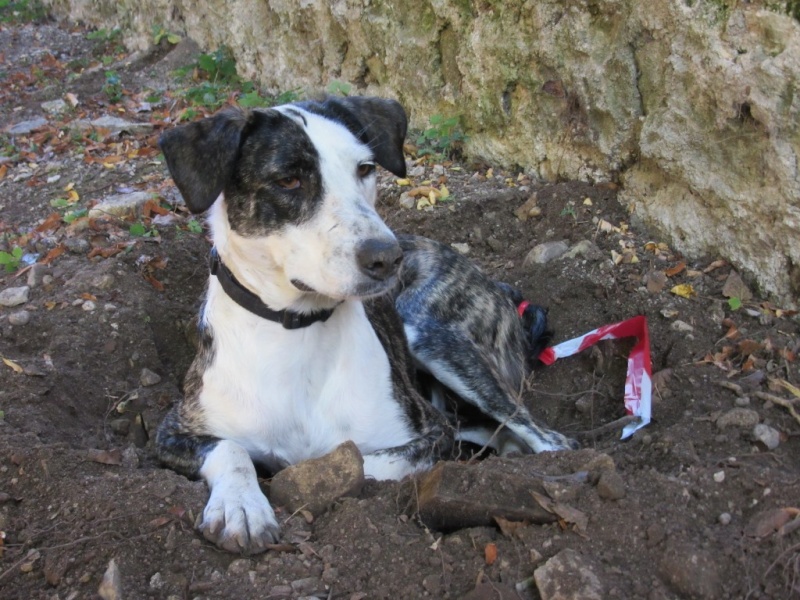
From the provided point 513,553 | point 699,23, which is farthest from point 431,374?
point 699,23

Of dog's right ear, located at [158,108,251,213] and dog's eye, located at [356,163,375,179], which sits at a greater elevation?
dog's right ear, located at [158,108,251,213]

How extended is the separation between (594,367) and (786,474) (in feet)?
5.45

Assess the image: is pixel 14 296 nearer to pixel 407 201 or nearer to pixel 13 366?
pixel 13 366

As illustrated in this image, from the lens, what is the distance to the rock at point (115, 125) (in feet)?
23.7

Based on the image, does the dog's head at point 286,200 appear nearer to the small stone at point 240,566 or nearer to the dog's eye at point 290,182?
the dog's eye at point 290,182

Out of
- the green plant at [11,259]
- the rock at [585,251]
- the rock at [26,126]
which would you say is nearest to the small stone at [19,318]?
the green plant at [11,259]

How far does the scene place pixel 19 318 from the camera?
14.1 ft

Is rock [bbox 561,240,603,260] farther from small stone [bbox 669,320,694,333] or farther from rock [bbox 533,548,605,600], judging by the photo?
rock [bbox 533,548,605,600]

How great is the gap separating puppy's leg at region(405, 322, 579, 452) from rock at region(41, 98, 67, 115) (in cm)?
538

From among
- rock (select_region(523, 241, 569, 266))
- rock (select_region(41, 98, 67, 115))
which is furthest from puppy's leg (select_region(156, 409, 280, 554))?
rock (select_region(41, 98, 67, 115))

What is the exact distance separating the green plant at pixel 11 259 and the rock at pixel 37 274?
17 cm

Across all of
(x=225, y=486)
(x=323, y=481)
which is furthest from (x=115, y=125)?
(x=323, y=481)

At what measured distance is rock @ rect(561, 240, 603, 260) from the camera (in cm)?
483

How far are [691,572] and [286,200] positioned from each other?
189cm
